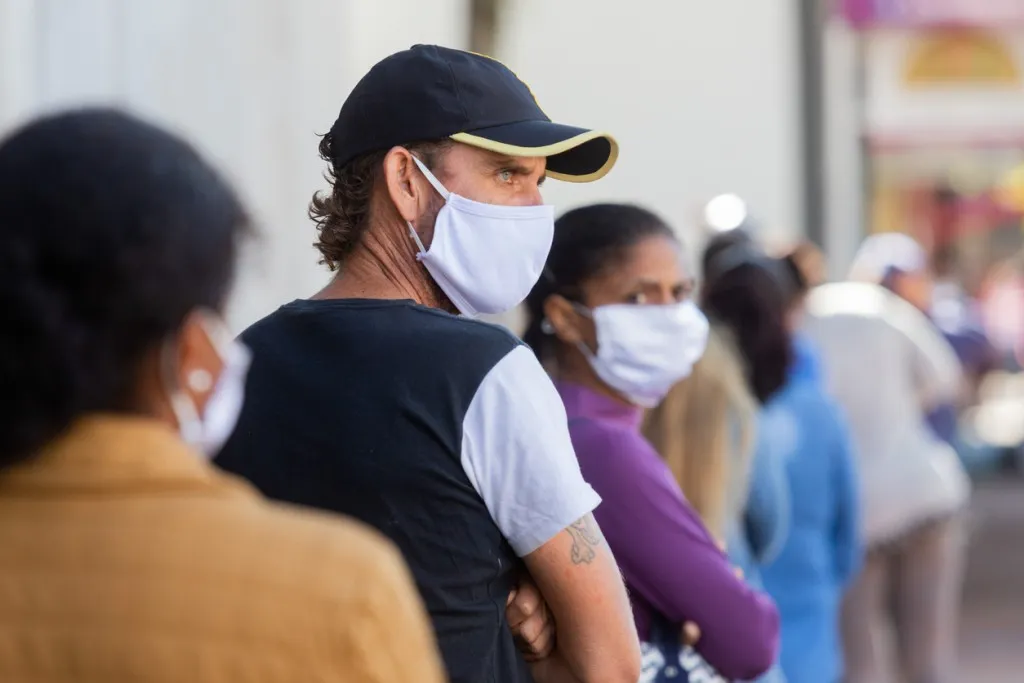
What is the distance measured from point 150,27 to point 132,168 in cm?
456

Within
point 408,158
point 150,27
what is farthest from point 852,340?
point 408,158

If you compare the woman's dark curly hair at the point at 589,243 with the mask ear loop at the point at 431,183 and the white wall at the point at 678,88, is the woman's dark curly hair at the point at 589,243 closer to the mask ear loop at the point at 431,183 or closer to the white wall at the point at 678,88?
the mask ear loop at the point at 431,183

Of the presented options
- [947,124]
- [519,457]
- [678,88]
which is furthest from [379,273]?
[947,124]

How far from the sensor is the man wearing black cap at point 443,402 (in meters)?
2.02

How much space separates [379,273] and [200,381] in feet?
2.83

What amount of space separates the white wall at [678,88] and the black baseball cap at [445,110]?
6.48 metres

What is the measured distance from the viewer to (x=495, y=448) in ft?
6.63

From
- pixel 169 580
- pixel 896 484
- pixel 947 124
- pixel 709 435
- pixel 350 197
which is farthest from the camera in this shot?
pixel 947 124

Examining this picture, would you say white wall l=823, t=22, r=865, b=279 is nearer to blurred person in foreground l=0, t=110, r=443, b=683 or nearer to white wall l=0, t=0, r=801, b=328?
white wall l=0, t=0, r=801, b=328

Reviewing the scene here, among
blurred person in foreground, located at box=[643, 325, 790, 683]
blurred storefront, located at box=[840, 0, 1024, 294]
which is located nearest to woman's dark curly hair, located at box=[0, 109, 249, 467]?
blurred person in foreground, located at box=[643, 325, 790, 683]

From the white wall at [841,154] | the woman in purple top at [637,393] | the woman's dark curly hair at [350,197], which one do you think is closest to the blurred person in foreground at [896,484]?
the woman in purple top at [637,393]

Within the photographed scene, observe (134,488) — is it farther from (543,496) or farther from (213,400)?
(543,496)

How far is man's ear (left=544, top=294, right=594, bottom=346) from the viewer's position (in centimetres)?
307

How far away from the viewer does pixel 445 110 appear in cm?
224
